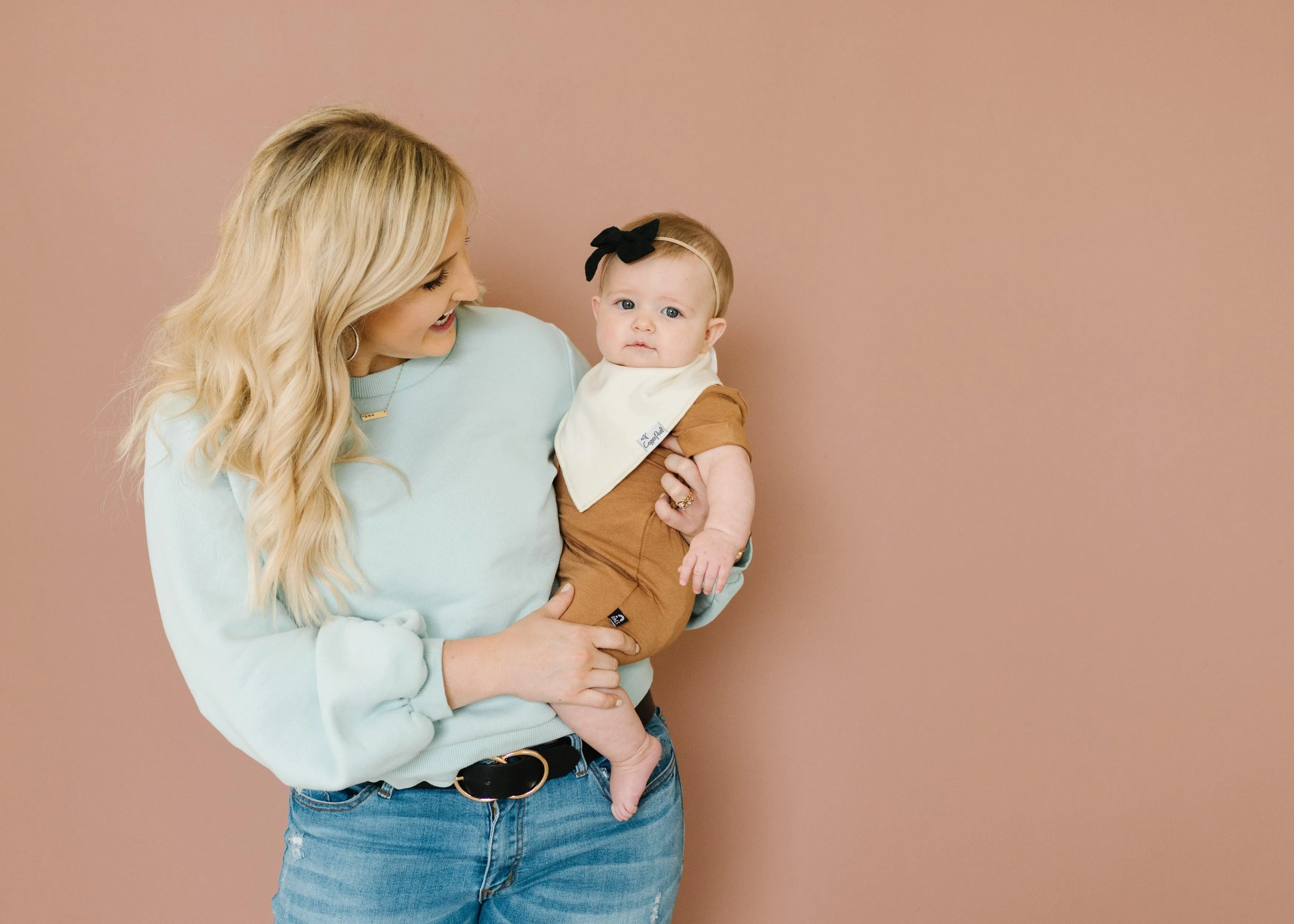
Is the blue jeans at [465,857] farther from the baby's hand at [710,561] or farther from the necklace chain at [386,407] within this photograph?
the necklace chain at [386,407]

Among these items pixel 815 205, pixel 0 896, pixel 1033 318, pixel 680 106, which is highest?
pixel 680 106

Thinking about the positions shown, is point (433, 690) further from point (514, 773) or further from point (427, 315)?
point (427, 315)

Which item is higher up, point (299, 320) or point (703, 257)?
point (703, 257)

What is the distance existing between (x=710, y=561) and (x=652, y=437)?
256 millimetres

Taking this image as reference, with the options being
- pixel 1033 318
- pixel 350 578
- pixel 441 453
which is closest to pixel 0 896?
pixel 350 578

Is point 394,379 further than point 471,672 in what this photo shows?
Yes

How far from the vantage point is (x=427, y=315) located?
1.42 m

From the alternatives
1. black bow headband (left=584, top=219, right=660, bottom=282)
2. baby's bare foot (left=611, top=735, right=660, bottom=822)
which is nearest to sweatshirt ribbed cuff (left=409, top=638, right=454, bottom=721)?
baby's bare foot (left=611, top=735, right=660, bottom=822)

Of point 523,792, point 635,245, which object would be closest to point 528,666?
point 523,792

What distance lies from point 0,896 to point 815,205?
7.75ft

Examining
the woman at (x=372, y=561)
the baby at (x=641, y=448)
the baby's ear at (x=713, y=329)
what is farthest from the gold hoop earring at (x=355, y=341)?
the baby's ear at (x=713, y=329)

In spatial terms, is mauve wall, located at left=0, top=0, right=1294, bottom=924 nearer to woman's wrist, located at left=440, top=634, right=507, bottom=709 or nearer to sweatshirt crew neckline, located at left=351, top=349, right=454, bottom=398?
sweatshirt crew neckline, located at left=351, top=349, right=454, bottom=398

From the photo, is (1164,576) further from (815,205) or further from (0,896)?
(0,896)

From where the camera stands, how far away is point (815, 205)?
215 centimetres
